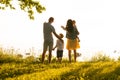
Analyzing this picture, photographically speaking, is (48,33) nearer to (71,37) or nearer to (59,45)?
(71,37)

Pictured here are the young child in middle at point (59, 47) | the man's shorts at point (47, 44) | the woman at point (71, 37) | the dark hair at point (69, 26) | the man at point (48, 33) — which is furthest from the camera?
the young child in middle at point (59, 47)

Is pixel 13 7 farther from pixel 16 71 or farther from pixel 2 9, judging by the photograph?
pixel 16 71

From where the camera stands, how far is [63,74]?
13.8 meters

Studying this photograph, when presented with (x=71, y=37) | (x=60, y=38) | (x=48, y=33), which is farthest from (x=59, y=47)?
(x=48, y=33)

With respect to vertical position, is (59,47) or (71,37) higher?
(71,37)

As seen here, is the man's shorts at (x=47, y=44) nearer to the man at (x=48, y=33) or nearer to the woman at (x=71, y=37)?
the man at (x=48, y=33)

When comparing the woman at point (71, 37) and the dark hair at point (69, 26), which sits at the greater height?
the dark hair at point (69, 26)

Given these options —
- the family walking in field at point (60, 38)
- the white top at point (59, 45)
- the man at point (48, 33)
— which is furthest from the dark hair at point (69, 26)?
the white top at point (59, 45)

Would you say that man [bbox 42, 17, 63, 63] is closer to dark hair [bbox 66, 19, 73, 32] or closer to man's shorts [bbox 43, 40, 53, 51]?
man's shorts [bbox 43, 40, 53, 51]

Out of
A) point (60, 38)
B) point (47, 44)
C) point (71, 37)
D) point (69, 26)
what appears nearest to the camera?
point (47, 44)

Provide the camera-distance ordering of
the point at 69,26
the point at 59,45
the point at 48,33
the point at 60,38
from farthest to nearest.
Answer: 1. the point at 59,45
2. the point at 69,26
3. the point at 60,38
4. the point at 48,33

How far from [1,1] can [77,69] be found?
8.19m

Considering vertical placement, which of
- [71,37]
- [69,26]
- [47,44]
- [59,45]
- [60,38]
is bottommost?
[47,44]

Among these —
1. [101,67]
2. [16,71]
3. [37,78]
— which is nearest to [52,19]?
[16,71]
